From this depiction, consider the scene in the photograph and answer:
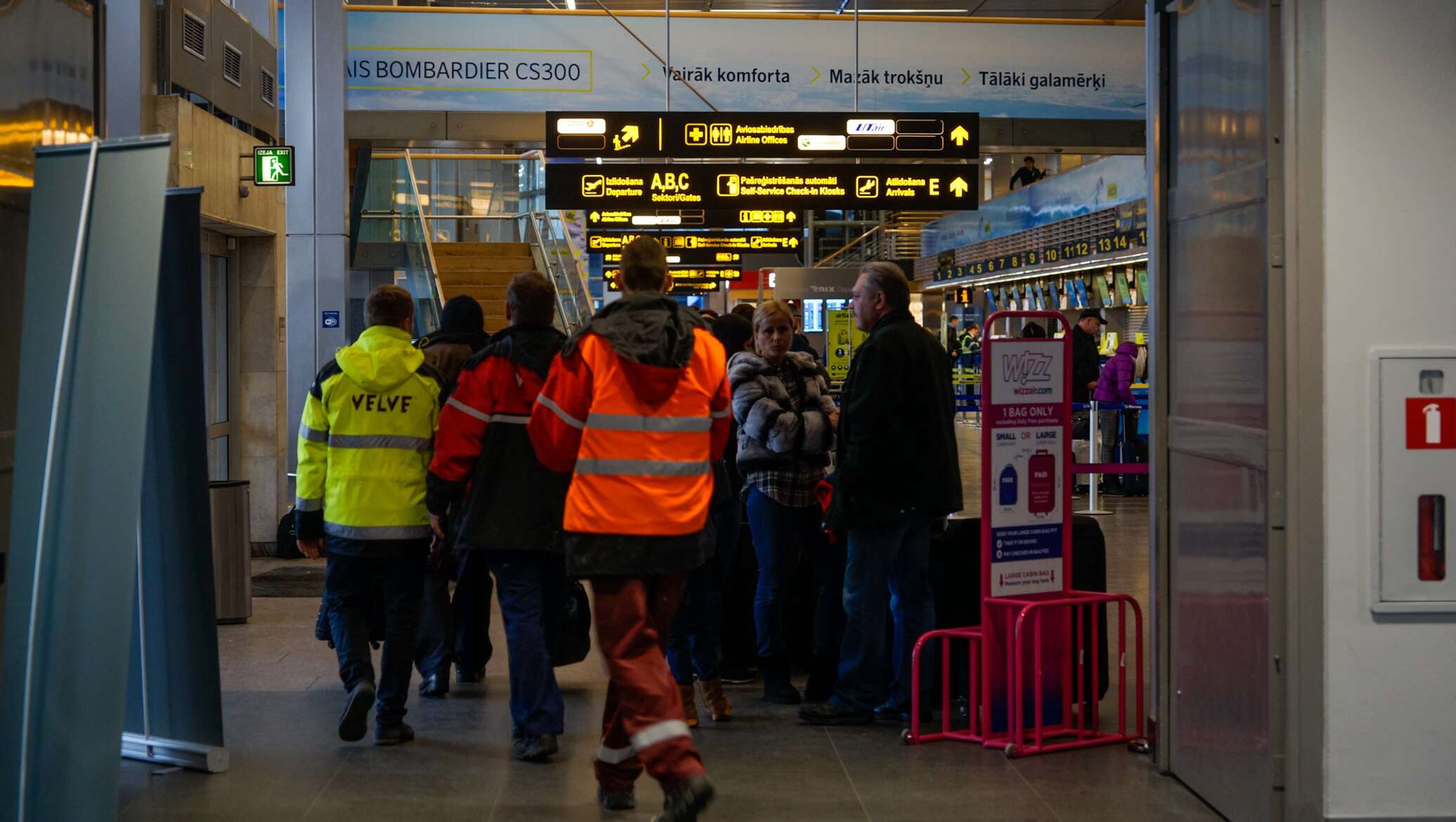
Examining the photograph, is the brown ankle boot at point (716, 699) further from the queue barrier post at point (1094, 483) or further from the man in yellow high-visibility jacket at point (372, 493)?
the queue barrier post at point (1094, 483)

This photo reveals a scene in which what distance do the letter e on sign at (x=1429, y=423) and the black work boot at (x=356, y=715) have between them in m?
3.62

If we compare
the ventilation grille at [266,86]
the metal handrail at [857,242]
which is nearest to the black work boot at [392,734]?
the ventilation grille at [266,86]

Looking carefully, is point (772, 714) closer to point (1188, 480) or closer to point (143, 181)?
point (1188, 480)

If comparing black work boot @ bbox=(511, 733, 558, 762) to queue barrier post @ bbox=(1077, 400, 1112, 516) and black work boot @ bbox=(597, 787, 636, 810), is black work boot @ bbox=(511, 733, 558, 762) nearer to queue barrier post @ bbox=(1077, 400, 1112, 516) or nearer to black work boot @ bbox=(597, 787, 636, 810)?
black work boot @ bbox=(597, 787, 636, 810)

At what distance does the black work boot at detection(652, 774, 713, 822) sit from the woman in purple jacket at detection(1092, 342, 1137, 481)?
37.9ft

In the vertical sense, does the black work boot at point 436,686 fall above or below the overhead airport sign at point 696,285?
below

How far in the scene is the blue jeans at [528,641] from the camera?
548cm

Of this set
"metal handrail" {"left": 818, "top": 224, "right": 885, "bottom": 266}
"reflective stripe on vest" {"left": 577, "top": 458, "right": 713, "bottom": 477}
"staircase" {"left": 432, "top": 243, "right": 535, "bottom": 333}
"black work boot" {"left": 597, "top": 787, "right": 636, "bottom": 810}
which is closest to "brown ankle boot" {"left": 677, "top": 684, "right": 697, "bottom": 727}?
"black work boot" {"left": 597, "top": 787, "right": 636, "bottom": 810}

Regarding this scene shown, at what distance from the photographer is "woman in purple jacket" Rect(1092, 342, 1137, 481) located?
1531 cm

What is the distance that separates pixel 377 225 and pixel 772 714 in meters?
12.1

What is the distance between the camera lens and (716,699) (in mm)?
6168

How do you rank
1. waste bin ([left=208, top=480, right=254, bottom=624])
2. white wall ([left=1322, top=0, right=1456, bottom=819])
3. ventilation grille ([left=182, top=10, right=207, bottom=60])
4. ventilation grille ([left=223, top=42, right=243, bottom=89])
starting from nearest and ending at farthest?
white wall ([left=1322, top=0, right=1456, bottom=819]) → waste bin ([left=208, top=480, right=254, bottom=624]) → ventilation grille ([left=182, top=10, right=207, bottom=60]) → ventilation grille ([left=223, top=42, right=243, bottom=89])

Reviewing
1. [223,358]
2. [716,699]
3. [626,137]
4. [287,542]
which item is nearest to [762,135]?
[626,137]

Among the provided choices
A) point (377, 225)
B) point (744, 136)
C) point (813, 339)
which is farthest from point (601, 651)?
point (813, 339)
